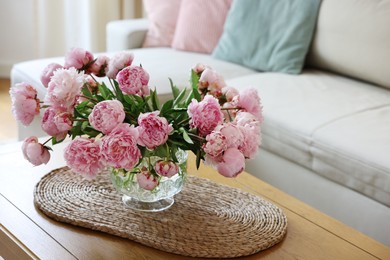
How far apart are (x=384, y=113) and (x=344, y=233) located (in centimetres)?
85

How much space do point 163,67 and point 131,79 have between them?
1384mm

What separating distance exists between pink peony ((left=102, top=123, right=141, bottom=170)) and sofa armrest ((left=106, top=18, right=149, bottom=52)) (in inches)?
76.0

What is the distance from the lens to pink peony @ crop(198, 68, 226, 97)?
160 cm

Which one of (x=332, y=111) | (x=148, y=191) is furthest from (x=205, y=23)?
(x=148, y=191)

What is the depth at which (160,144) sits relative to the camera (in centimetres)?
145

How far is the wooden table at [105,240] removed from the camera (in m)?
1.47

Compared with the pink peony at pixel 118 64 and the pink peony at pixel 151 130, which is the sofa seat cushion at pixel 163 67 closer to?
the pink peony at pixel 118 64

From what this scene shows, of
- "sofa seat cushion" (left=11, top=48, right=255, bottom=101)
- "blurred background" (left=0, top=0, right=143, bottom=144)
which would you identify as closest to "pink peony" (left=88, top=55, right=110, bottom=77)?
"sofa seat cushion" (left=11, top=48, right=255, bottom=101)

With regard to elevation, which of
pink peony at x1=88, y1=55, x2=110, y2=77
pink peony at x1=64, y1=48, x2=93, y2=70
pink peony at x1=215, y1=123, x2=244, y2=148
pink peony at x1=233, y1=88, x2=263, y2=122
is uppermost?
pink peony at x1=64, y1=48, x2=93, y2=70

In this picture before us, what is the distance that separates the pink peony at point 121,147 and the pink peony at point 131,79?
11 centimetres

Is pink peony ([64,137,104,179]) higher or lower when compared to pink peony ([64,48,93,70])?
lower

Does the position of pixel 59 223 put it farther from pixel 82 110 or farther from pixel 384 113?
pixel 384 113

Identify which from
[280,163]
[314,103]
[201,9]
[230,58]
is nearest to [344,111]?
[314,103]

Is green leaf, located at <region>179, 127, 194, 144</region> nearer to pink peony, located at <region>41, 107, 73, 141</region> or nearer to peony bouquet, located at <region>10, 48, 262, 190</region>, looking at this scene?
peony bouquet, located at <region>10, 48, 262, 190</region>
